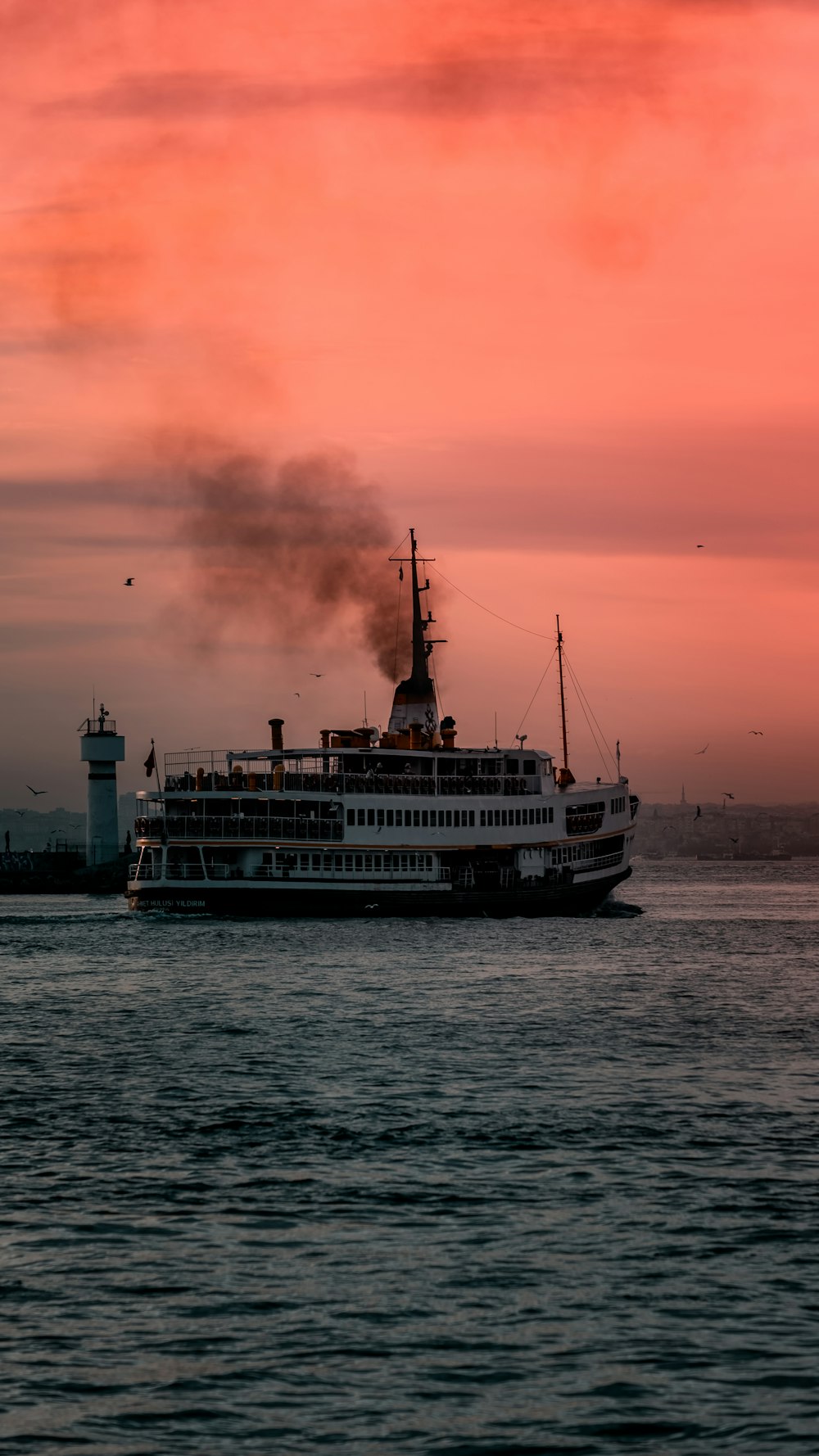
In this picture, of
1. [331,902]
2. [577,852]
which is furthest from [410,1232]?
[577,852]

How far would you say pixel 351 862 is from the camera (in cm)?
9731

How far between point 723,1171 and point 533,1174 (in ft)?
10.2

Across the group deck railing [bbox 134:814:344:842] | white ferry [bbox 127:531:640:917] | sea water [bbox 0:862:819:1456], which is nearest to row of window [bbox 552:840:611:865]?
white ferry [bbox 127:531:640:917]

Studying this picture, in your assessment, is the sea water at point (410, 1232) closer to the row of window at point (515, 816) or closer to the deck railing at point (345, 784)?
the deck railing at point (345, 784)

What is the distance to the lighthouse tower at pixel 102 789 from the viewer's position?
510ft

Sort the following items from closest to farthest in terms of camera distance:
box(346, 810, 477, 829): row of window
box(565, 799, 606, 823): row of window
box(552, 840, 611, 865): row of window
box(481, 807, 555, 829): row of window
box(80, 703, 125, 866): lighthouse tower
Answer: box(346, 810, 477, 829): row of window → box(481, 807, 555, 829): row of window → box(552, 840, 611, 865): row of window → box(565, 799, 606, 823): row of window → box(80, 703, 125, 866): lighthouse tower

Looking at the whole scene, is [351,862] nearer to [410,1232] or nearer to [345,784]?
[345,784]

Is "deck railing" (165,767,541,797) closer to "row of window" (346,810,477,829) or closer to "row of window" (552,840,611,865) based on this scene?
"row of window" (346,810,477,829)

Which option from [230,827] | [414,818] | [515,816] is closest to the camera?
[230,827]

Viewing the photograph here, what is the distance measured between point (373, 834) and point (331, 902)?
4988mm

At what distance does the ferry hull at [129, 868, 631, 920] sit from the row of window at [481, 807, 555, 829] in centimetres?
436

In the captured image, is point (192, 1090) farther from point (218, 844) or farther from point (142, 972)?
point (218, 844)

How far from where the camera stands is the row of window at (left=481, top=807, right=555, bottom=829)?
101 m

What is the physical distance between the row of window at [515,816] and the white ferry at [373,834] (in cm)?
9
